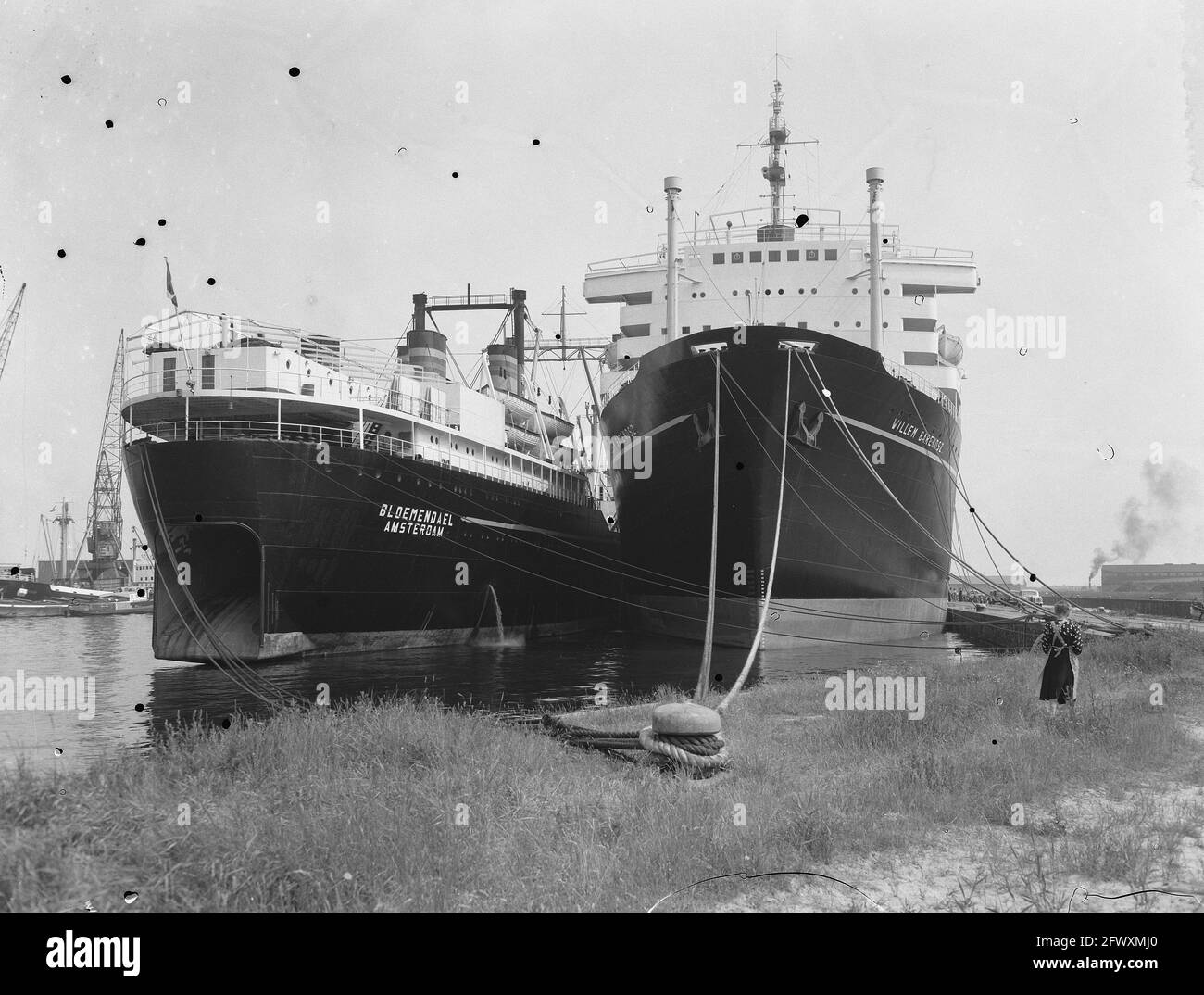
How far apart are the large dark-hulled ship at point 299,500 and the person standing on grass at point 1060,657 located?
17463 millimetres

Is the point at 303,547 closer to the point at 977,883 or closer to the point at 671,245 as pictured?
the point at 671,245

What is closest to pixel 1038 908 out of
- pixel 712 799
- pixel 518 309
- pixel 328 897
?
pixel 712 799

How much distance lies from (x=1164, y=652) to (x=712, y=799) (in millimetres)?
14152

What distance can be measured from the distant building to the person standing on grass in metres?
72.7

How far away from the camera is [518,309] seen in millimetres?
41594

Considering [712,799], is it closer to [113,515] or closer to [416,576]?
[416,576]

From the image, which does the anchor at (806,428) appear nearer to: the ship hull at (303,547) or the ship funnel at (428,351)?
the ship hull at (303,547)

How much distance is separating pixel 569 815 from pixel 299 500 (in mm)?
17270

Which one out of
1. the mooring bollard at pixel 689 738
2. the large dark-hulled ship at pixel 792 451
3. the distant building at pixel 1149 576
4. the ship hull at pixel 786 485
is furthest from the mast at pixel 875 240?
the distant building at pixel 1149 576

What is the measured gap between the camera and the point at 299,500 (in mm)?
21906

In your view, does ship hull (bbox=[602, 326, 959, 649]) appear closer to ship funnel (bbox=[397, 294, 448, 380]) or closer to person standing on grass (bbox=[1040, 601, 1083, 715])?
ship funnel (bbox=[397, 294, 448, 380])

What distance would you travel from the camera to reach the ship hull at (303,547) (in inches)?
849

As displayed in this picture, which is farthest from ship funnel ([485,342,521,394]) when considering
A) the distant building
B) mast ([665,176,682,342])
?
the distant building

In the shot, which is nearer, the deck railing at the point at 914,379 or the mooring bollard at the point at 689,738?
the mooring bollard at the point at 689,738
